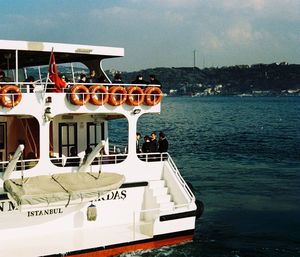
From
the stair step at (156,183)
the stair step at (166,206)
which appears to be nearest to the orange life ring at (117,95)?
the stair step at (156,183)

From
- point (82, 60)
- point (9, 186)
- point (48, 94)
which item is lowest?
point (9, 186)

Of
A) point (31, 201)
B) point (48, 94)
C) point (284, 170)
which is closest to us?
point (31, 201)

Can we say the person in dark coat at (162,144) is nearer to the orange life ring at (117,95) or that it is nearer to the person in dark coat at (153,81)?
the person in dark coat at (153,81)

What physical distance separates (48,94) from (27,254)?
4354 mm

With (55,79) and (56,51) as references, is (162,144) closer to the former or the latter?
(55,79)

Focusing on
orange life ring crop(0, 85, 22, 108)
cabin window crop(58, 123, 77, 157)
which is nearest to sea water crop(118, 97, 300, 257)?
cabin window crop(58, 123, 77, 157)

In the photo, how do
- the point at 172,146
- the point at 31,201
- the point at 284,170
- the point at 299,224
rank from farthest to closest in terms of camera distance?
1. the point at 172,146
2. the point at 284,170
3. the point at 299,224
4. the point at 31,201

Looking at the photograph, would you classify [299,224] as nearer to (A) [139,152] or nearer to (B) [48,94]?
(A) [139,152]

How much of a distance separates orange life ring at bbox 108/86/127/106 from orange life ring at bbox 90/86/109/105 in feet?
0.53

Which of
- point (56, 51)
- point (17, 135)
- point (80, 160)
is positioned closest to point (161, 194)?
point (80, 160)

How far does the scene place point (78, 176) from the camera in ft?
46.7

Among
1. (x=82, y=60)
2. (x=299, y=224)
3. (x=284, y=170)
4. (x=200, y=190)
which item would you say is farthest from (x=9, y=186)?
(x=284, y=170)

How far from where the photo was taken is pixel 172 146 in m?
48.2

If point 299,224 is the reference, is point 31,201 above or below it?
above
